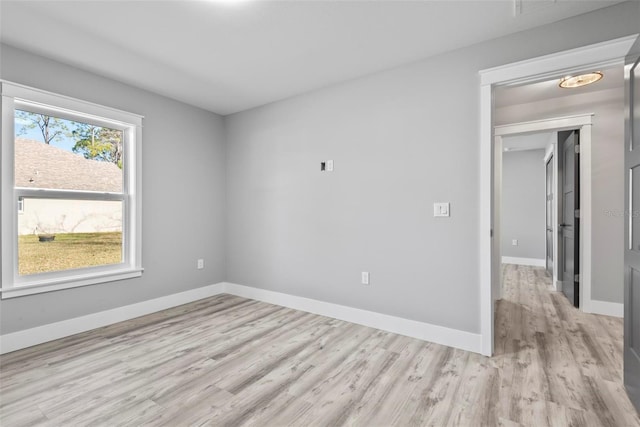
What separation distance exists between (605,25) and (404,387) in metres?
2.83

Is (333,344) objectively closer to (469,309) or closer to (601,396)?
(469,309)

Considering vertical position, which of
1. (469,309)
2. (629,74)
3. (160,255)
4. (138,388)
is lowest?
(138,388)

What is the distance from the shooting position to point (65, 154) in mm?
2930

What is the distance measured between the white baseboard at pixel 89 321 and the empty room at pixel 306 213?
0.06 feet

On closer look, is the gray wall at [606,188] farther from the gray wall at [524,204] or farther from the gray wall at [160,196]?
the gray wall at [160,196]

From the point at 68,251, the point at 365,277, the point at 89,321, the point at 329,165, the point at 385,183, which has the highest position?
the point at 329,165

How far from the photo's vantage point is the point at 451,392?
1937mm

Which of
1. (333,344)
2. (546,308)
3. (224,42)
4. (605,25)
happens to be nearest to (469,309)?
(333,344)

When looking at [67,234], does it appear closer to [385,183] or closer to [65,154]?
[65,154]

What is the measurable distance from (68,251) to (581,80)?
18.2 feet

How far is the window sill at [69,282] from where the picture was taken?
2.53 meters

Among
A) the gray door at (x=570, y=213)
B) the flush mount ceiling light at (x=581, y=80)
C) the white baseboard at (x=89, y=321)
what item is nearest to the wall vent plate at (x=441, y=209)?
the flush mount ceiling light at (x=581, y=80)

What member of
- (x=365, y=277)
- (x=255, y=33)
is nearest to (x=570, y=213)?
(x=365, y=277)

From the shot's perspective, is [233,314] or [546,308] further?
[546,308]
